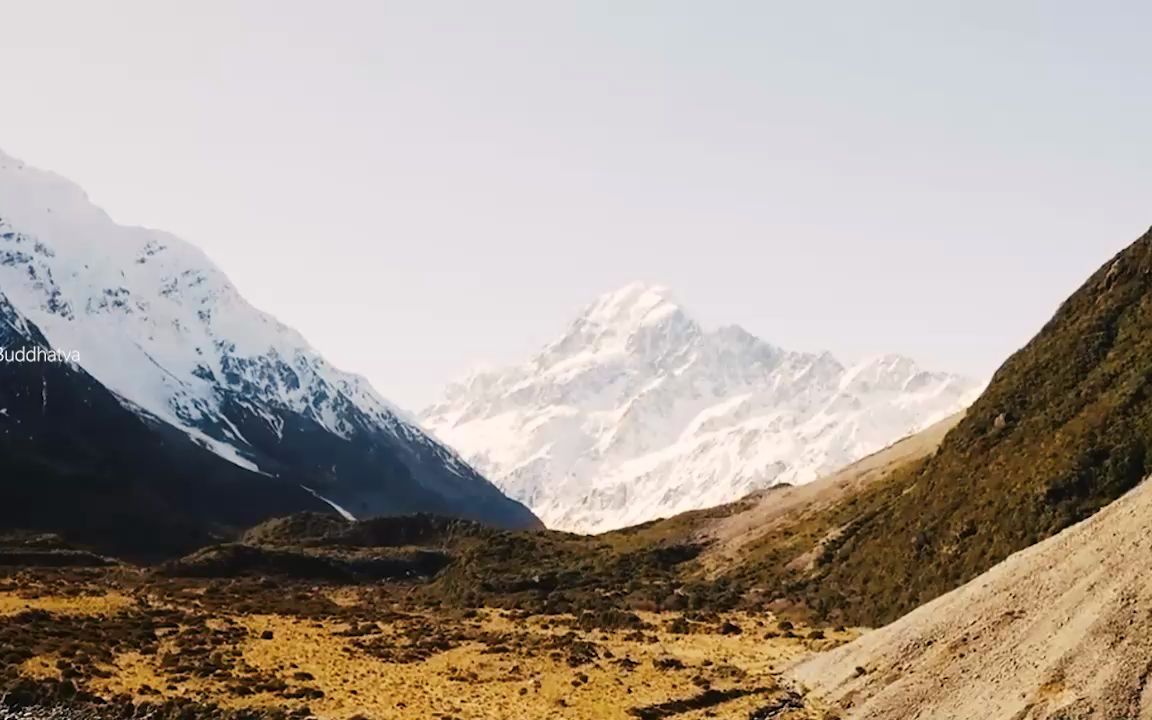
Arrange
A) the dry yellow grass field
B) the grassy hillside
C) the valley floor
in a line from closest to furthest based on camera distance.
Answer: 1. the valley floor
2. the dry yellow grass field
3. the grassy hillside

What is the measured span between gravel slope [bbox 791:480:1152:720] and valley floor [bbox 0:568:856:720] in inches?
182

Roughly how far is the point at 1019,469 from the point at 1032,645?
31150mm

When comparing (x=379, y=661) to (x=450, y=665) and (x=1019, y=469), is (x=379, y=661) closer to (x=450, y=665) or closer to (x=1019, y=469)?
(x=450, y=665)

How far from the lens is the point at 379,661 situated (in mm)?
Result: 64625

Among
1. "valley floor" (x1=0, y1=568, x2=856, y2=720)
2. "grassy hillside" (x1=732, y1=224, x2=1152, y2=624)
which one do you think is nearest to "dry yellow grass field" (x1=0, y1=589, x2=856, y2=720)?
"valley floor" (x1=0, y1=568, x2=856, y2=720)

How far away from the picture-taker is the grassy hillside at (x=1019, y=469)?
207ft

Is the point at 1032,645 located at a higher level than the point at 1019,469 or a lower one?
lower

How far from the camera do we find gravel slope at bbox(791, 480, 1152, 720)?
121 ft

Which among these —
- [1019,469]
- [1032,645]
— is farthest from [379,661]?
[1019,469]

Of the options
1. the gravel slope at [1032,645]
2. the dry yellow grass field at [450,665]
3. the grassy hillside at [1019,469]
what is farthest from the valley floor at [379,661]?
the grassy hillside at [1019,469]

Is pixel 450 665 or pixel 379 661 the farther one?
pixel 379 661

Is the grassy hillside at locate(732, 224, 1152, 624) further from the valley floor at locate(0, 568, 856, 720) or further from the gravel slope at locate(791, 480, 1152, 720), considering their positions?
the gravel slope at locate(791, 480, 1152, 720)

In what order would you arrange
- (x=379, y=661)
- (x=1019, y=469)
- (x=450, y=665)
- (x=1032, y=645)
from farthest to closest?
(x=1019, y=469), (x=379, y=661), (x=450, y=665), (x=1032, y=645)

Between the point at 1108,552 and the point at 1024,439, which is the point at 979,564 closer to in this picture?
the point at 1024,439
